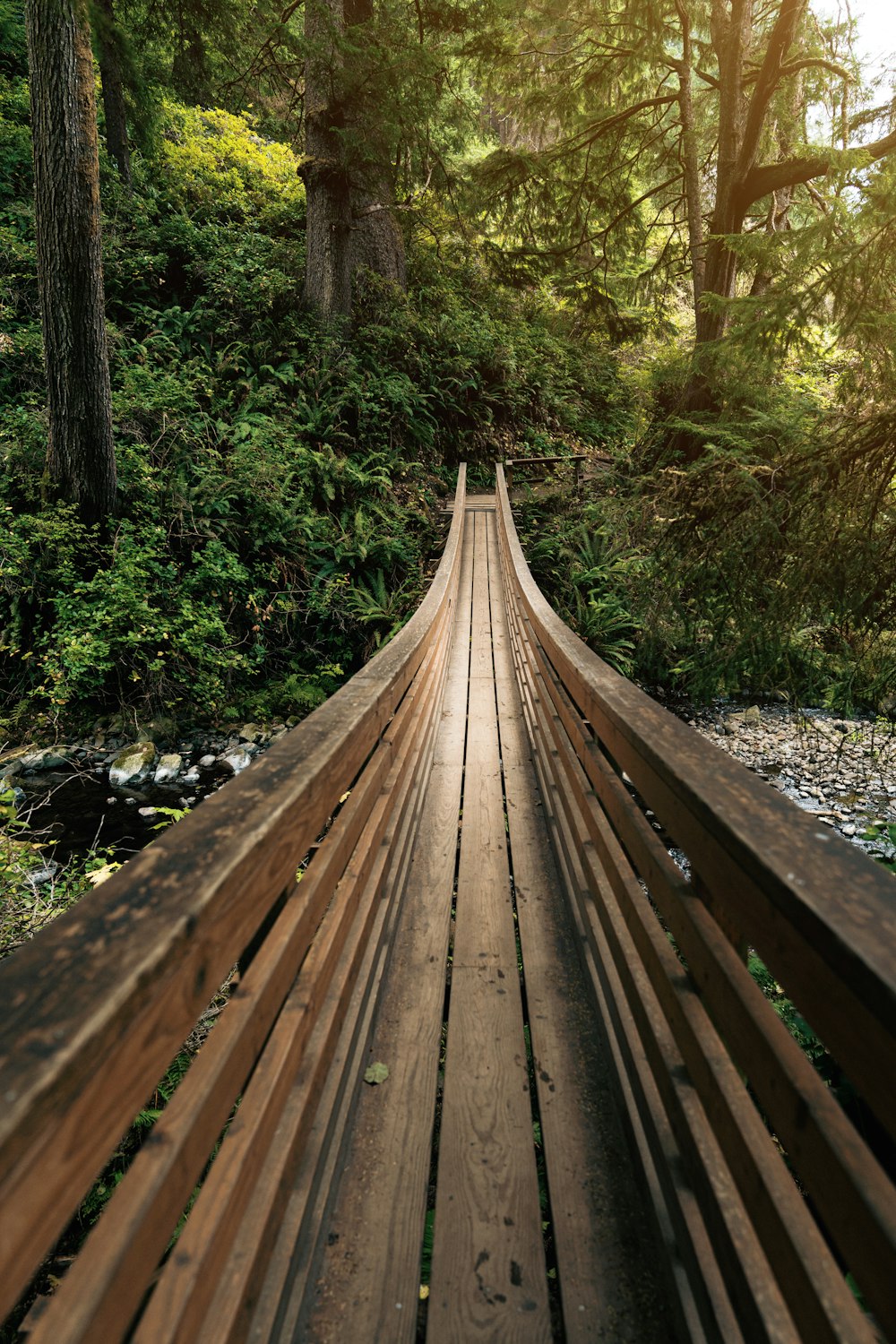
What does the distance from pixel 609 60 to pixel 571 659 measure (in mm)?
12211

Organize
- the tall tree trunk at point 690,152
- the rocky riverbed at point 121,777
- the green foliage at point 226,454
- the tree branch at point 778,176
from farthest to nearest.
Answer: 1. the tall tree trunk at point 690,152
2. the tree branch at point 778,176
3. the green foliage at point 226,454
4. the rocky riverbed at point 121,777

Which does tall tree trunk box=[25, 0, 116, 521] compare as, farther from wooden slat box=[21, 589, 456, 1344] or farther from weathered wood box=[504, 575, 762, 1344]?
wooden slat box=[21, 589, 456, 1344]

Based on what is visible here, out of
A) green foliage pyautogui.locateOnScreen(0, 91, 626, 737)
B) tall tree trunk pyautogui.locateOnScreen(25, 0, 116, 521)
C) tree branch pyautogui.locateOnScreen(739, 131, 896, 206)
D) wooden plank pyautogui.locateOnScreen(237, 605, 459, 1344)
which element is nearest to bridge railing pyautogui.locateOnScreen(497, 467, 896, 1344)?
wooden plank pyautogui.locateOnScreen(237, 605, 459, 1344)

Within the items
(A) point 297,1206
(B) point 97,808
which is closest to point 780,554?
(A) point 297,1206

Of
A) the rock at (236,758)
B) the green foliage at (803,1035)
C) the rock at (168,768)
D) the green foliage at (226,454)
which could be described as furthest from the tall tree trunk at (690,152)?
the green foliage at (803,1035)

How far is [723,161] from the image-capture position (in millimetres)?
9609

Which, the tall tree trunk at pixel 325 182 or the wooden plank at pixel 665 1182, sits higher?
the tall tree trunk at pixel 325 182

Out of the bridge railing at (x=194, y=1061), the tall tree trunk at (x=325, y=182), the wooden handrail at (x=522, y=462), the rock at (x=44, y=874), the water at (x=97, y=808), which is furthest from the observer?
the wooden handrail at (x=522, y=462)

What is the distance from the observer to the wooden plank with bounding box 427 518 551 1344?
1.32m

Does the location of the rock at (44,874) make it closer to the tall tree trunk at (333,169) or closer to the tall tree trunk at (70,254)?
the tall tree trunk at (70,254)

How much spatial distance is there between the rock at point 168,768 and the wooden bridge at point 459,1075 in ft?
15.3

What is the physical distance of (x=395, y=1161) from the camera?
161cm

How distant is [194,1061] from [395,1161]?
3.19ft

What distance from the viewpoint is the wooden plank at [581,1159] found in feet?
4.27
